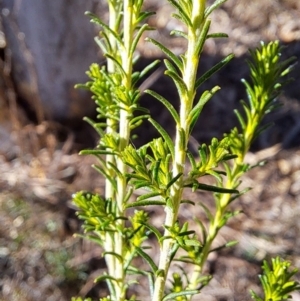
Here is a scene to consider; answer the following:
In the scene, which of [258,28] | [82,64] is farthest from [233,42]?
[82,64]

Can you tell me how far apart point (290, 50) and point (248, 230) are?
144 centimetres

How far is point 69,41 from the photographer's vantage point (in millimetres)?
2484

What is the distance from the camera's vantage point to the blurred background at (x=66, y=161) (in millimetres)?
2180

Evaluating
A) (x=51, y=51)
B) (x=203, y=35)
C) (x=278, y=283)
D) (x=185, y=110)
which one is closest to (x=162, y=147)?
(x=185, y=110)

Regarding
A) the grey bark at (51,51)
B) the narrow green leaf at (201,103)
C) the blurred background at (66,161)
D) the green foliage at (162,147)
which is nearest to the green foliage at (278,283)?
the green foliage at (162,147)

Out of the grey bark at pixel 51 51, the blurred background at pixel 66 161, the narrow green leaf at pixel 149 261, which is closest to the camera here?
the narrow green leaf at pixel 149 261

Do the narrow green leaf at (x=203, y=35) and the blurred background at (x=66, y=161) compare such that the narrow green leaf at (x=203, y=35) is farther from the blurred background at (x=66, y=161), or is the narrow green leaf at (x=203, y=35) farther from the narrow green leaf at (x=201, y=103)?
the blurred background at (x=66, y=161)

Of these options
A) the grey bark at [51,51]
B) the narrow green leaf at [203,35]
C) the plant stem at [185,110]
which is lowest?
the grey bark at [51,51]

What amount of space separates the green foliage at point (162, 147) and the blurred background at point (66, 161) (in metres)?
1.25

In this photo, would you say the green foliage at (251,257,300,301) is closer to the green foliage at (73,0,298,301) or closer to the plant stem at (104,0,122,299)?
the green foliage at (73,0,298,301)

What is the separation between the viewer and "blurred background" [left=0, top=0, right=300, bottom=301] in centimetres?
218

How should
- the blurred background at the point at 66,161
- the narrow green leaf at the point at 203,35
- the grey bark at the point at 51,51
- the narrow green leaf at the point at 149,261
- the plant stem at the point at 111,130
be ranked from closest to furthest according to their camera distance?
the narrow green leaf at the point at 203,35 < the narrow green leaf at the point at 149,261 < the plant stem at the point at 111,130 < the blurred background at the point at 66,161 < the grey bark at the point at 51,51

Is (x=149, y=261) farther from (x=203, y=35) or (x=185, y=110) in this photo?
(x=203, y=35)

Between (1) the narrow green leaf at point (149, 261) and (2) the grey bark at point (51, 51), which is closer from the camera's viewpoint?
(1) the narrow green leaf at point (149, 261)
